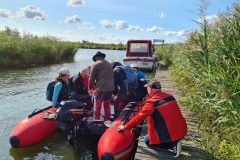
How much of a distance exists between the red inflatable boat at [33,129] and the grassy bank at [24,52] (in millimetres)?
15599

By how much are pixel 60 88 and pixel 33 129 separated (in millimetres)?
1135

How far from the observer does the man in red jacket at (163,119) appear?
5547 millimetres

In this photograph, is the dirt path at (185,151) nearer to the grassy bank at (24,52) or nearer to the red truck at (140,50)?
the red truck at (140,50)

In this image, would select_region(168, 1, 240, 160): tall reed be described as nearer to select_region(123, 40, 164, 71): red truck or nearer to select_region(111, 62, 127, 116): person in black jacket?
select_region(111, 62, 127, 116): person in black jacket

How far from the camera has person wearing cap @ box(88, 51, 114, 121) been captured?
8.08m

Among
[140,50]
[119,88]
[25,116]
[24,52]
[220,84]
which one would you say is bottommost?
[25,116]

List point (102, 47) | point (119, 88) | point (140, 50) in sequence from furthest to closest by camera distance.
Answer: point (102, 47)
point (140, 50)
point (119, 88)

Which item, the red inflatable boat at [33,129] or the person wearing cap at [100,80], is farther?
the person wearing cap at [100,80]

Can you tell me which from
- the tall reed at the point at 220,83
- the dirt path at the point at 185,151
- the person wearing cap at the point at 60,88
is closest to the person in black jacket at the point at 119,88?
the person wearing cap at the point at 60,88

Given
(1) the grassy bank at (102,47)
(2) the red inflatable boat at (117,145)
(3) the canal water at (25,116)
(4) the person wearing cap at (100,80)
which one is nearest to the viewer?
(2) the red inflatable boat at (117,145)

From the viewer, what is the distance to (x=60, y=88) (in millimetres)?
8148

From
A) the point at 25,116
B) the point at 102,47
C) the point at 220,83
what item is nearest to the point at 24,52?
the point at 25,116

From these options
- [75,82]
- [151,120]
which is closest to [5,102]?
[75,82]

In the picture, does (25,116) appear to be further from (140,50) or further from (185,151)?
(140,50)
